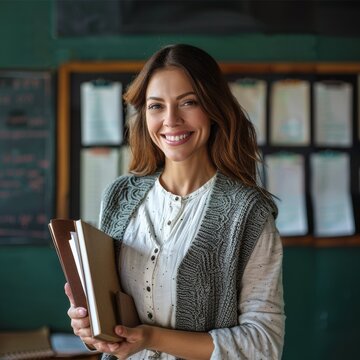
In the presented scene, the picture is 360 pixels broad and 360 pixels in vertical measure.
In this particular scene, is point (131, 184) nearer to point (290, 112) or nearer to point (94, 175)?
point (94, 175)

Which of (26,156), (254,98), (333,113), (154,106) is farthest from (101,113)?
(154,106)

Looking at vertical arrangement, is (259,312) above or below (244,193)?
below

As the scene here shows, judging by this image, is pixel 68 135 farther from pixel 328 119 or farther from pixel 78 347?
pixel 328 119

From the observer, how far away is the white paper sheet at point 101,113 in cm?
279

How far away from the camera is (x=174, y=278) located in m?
1.23

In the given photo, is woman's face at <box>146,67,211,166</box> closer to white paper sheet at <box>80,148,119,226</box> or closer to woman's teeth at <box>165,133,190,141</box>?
woman's teeth at <box>165,133,190,141</box>

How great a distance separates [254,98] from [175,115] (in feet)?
5.37

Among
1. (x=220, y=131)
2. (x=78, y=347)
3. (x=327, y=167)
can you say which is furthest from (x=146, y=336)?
(x=327, y=167)

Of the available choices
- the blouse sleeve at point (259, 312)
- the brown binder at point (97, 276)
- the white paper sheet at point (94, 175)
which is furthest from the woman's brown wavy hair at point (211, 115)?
the white paper sheet at point (94, 175)

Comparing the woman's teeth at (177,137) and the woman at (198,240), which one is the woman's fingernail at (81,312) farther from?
the woman's teeth at (177,137)

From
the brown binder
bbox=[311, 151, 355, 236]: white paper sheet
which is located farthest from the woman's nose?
bbox=[311, 151, 355, 236]: white paper sheet

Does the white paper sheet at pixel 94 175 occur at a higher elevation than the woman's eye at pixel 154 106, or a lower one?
lower

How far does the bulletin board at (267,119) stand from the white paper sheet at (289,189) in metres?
0.02

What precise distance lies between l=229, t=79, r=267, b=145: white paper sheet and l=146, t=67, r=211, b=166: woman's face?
156cm
